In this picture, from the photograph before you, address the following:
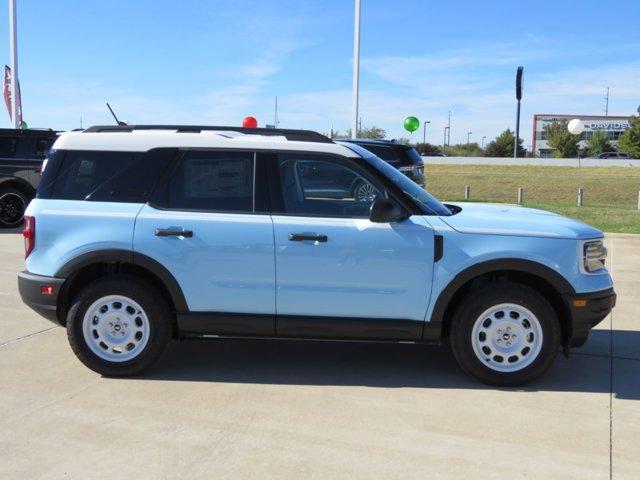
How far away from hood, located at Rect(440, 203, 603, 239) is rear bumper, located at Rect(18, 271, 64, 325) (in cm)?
290

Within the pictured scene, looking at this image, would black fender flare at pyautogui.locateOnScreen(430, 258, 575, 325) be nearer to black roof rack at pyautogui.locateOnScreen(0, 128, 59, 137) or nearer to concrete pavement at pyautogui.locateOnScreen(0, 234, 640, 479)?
concrete pavement at pyautogui.locateOnScreen(0, 234, 640, 479)

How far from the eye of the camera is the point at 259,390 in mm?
4863

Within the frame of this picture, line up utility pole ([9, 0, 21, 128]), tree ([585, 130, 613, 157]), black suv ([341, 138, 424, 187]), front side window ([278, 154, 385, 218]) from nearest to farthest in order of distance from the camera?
front side window ([278, 154, 385, 218]) < black suv ([341, 138, 424, 187]) < utility pole ([9, 0, 21, 128]) < tree ([585, 130, 613, 157])

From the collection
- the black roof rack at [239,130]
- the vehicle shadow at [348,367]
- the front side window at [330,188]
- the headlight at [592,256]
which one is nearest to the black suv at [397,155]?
the vehicle shadow at [348,367]

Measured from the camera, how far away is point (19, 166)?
1338cm

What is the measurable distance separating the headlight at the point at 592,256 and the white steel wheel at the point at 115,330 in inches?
126

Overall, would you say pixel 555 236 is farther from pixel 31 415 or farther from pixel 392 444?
pixel 31 415

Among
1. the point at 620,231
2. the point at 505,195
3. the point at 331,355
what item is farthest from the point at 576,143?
the point at 331,355

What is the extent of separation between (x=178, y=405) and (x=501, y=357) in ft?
7.51

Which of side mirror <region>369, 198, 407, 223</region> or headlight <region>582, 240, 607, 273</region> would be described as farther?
headlight <region>582, 240, 607, 273</region>

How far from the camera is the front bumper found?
4840 mm

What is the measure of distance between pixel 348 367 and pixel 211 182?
5.87 ft

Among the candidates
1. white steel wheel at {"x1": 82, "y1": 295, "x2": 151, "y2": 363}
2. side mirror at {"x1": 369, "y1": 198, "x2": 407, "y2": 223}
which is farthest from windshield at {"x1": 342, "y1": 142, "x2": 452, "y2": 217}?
white steel wheel at {"x1": 82, "y1": 295, "x2": 151, "y2": 363}

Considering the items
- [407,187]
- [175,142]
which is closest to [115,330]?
[175,142]
